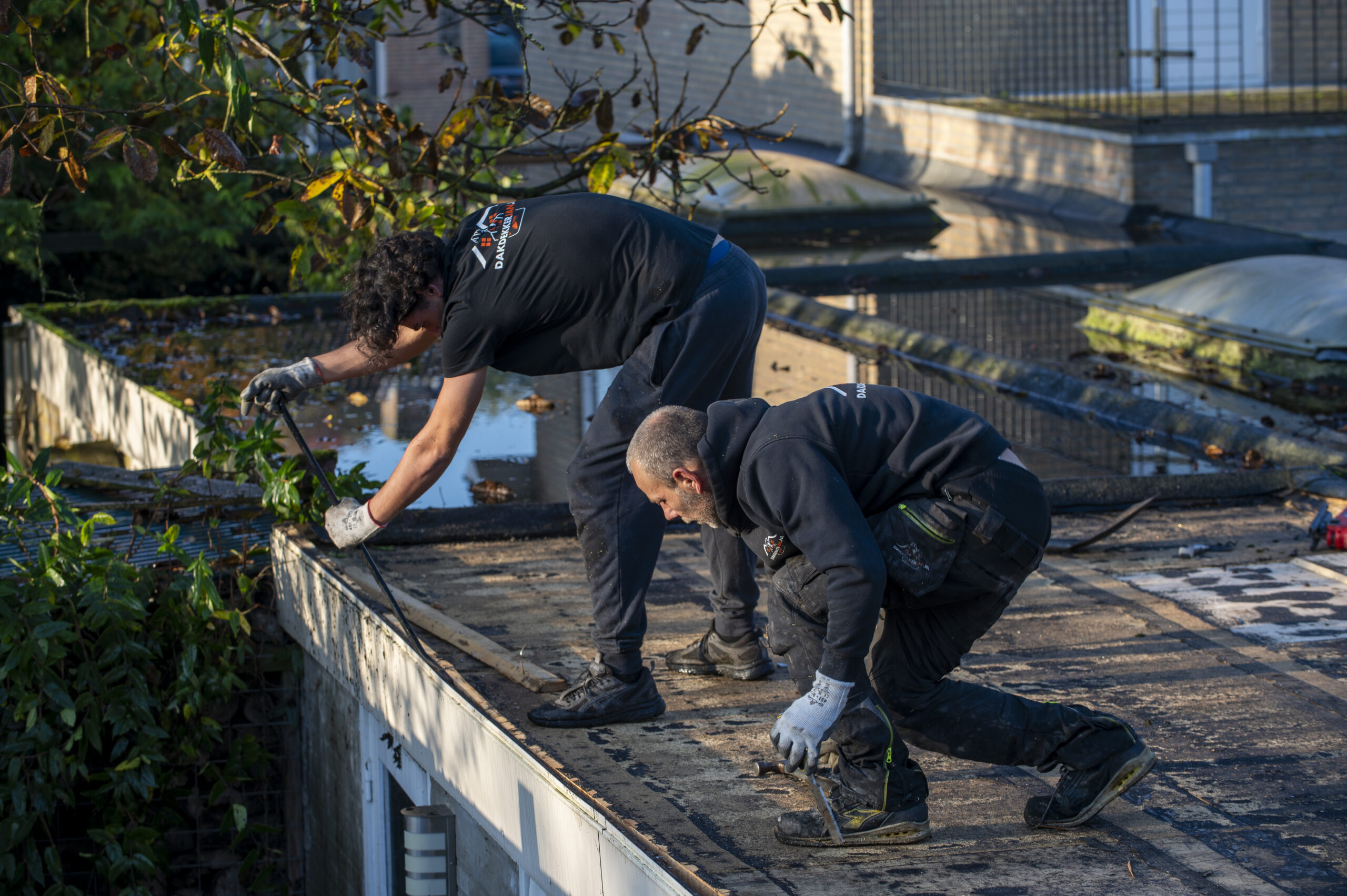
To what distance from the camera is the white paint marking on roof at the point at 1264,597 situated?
496cm

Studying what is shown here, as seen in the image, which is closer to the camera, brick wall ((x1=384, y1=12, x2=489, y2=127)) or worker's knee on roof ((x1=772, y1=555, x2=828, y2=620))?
worker's knee on roof ((x1=772, y1=555, x2=828, y2=620))

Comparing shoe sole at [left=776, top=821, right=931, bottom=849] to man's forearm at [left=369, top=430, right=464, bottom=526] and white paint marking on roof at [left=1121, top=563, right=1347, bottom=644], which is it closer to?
man's forearm at [left=369, top=430, right=464, bottom=526]

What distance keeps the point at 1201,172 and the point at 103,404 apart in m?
11.2

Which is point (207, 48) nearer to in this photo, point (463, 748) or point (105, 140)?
point (105, 140)

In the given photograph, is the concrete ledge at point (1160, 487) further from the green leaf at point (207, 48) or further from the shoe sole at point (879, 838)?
the green leaf at point (207, 48)

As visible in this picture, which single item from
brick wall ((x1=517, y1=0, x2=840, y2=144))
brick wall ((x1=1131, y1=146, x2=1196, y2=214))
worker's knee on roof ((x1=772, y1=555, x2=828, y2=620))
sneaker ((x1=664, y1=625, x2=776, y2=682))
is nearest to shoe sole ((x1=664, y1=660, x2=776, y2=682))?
sneaker ((x1=664, y1=625, x2=776, y2=682))

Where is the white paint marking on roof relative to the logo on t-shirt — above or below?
below

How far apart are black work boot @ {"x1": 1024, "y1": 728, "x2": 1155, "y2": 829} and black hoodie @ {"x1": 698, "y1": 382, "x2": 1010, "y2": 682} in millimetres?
606

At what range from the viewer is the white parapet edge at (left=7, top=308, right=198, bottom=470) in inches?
348

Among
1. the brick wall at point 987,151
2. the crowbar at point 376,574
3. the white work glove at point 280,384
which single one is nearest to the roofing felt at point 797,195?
the brick wall at point 987,151

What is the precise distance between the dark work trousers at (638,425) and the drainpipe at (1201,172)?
12455mm

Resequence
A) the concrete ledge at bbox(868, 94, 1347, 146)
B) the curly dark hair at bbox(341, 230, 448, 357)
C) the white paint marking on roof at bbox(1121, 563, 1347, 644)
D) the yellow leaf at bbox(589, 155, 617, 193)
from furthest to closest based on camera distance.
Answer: the concrete ledge at bbox(868, 94, 1347, 146)
the yellow leaf at bbox(589, 155, 617, 193)
the white paint marking on roof at bbox(1121, 563, 1347, 644)
the curly dark hair at bbox(341, 230, 448, 357)

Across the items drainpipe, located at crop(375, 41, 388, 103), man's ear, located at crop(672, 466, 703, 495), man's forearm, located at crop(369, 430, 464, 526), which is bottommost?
man's forearm, located at crop(369, 430, 464, 526)

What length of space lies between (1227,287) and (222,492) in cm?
691
